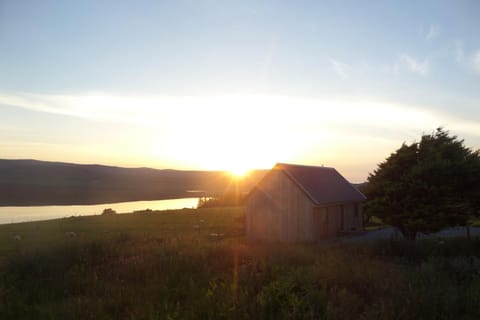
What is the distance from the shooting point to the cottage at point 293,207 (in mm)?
27094

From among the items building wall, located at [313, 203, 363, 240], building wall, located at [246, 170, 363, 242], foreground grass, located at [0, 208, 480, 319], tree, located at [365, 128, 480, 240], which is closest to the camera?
foreground grass, located at [0, 208, 480, 319]

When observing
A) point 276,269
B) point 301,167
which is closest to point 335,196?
point 301,167

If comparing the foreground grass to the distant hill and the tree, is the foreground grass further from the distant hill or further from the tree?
the distant hill

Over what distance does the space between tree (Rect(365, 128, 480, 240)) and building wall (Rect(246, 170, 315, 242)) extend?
611 centimetres

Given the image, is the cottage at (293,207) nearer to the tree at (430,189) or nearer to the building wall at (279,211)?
the building wall at (279,211)

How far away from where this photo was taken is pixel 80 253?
1205 centimetres

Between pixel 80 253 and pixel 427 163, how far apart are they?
1633 cm

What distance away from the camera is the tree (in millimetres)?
19922

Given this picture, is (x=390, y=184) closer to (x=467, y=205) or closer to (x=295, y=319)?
(x=467, y=205)

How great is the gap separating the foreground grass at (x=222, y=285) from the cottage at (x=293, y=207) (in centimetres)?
1291

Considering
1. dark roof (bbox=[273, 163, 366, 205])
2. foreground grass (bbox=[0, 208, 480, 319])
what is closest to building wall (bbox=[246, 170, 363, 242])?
dark roof (bbox=[273, 163, 366, 205])

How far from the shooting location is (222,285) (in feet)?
25.5

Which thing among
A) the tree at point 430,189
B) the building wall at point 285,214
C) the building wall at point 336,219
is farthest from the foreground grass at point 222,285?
the building wall at point 336,219

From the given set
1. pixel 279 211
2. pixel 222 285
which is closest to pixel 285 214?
pixel 279 211
